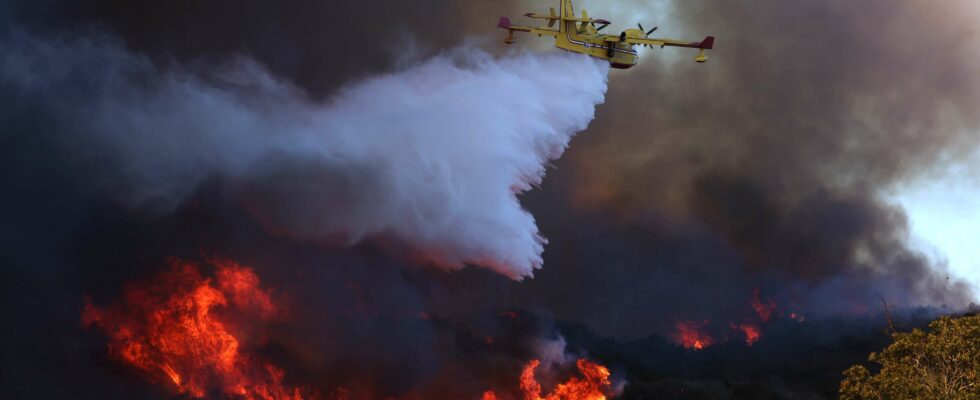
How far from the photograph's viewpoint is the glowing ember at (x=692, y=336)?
99625mm

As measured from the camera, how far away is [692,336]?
100812mm

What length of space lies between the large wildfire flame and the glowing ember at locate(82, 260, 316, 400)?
17.9 metres

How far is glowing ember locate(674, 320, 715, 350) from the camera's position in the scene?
9962cm

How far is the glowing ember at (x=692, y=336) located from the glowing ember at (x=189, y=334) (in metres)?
51.3

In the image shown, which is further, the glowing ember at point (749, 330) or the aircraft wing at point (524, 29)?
the glowing ember at point (749, 330)

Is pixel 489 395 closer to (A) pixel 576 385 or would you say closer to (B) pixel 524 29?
(A) pixel 576 385

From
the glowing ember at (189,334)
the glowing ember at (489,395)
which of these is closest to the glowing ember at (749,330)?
the glowing ember at (489,395)

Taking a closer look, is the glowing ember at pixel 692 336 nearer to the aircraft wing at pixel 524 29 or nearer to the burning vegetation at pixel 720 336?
the burning vegetation at pixel 720 336

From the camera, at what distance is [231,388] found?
205 ft

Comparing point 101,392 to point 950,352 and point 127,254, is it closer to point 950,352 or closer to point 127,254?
point 127,254

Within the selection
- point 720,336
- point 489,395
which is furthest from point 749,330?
point 489,395

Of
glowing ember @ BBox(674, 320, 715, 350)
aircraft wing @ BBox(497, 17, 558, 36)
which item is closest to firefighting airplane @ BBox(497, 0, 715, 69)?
aircraft wing @ BBox(497, 17, 558, 36)

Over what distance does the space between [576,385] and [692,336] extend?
3349 cm

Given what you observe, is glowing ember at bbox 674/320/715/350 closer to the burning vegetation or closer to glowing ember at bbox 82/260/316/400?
the burning vegetation
